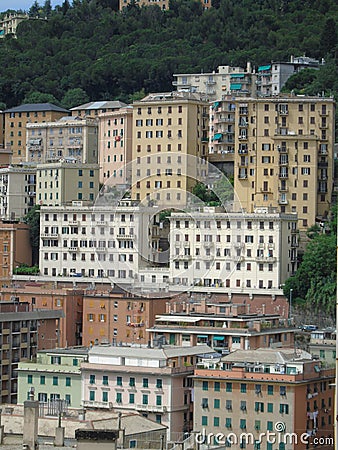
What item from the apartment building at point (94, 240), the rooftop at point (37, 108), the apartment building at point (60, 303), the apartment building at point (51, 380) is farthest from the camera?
Answer: the rooftop at point (37, 108)

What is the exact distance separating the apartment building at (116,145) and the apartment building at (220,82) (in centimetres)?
522

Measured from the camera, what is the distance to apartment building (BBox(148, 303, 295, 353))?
5156 centimetres

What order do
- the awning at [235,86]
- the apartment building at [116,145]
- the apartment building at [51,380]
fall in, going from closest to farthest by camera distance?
the apartment building at [51,380] < the apartment building at [116,145] < the awning at [235,86]

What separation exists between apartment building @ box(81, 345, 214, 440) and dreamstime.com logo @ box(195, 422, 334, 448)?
301 cm

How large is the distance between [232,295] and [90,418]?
3068 centimetres

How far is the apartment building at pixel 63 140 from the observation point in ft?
262

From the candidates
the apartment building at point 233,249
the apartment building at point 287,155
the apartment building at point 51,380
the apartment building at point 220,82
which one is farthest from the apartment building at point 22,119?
the apartment building at point 51,380

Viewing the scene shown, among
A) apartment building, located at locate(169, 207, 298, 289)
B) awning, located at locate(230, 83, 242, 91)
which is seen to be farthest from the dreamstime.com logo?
awning, located at locate(230, 83, 242, 91)

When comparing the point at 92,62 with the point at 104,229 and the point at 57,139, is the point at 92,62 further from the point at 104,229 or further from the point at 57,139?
the point at 104,229

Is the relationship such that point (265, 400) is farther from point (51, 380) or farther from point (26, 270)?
point (26, 270)

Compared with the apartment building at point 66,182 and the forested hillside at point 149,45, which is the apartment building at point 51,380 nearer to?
the apartment building at point 66,182

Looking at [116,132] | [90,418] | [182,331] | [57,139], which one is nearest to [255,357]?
[182,331]

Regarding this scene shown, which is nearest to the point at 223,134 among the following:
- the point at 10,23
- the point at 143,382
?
the point at 143,382

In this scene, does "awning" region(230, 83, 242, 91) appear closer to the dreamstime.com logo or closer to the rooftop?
the rooftop
